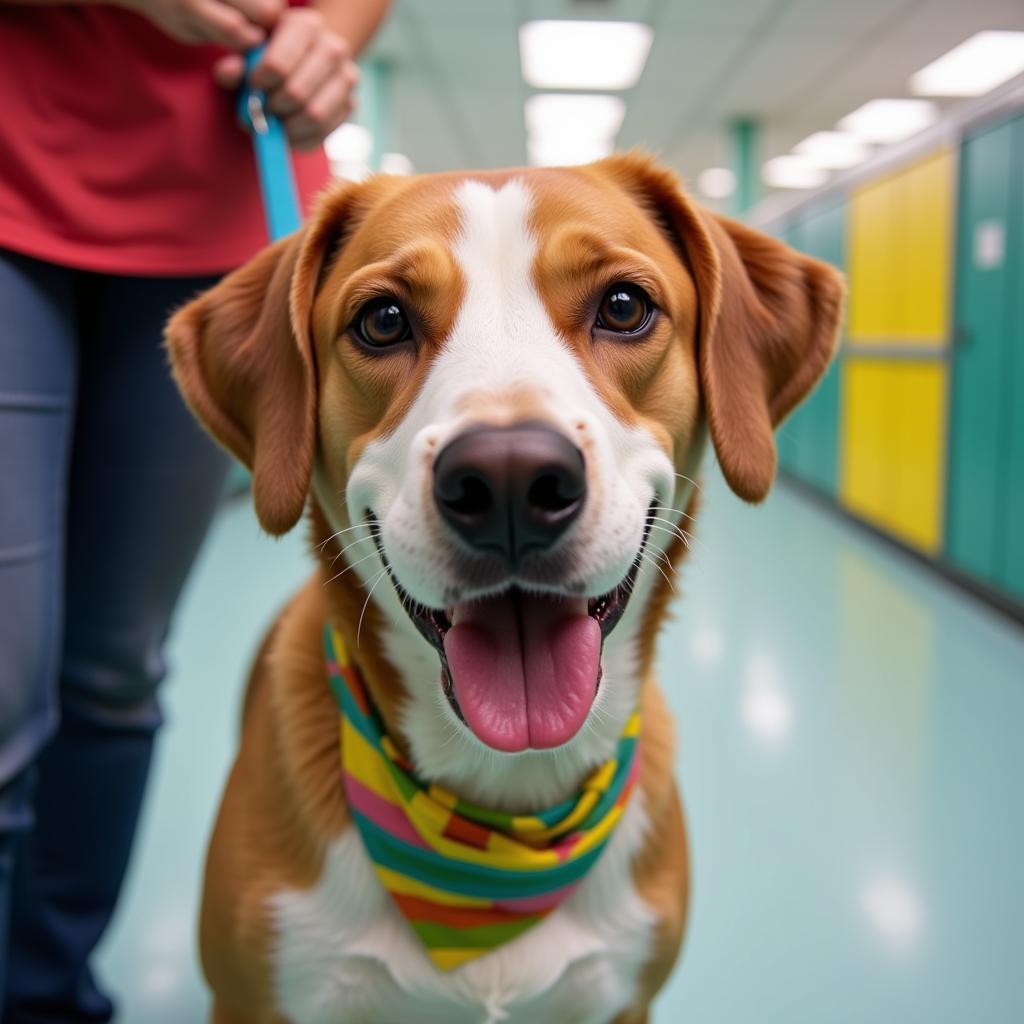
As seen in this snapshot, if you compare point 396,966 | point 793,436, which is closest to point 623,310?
point 396,966

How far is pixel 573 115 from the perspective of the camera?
9.07m

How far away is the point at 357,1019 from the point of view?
3.15 feet

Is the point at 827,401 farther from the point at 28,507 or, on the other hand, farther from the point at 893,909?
the point at 28,507

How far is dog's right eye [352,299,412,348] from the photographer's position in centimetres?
92

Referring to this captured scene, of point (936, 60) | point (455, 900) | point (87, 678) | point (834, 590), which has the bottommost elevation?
point (834, 590)

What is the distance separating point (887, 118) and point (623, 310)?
30.6 ft

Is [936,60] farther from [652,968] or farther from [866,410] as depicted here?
[652,968]

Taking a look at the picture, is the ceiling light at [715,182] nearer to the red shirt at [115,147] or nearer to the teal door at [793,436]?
the teal door at [793,436]

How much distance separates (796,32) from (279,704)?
6794mm

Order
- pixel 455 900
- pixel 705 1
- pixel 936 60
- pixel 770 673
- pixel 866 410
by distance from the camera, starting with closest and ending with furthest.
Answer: pixel 455 900 → pixel 770 673 → pixel 866 410 → pixel 705 1 → pixel 936 60

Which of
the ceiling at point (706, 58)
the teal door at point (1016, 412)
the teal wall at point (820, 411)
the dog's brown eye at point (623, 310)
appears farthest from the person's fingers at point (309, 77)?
the ceiling at point (706, 58)

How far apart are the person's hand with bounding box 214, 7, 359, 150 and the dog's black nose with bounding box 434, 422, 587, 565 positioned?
581mm

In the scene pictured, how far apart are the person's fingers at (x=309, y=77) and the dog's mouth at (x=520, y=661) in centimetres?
54

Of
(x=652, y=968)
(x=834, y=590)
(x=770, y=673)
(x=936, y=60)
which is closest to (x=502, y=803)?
(x=652, y=968)
